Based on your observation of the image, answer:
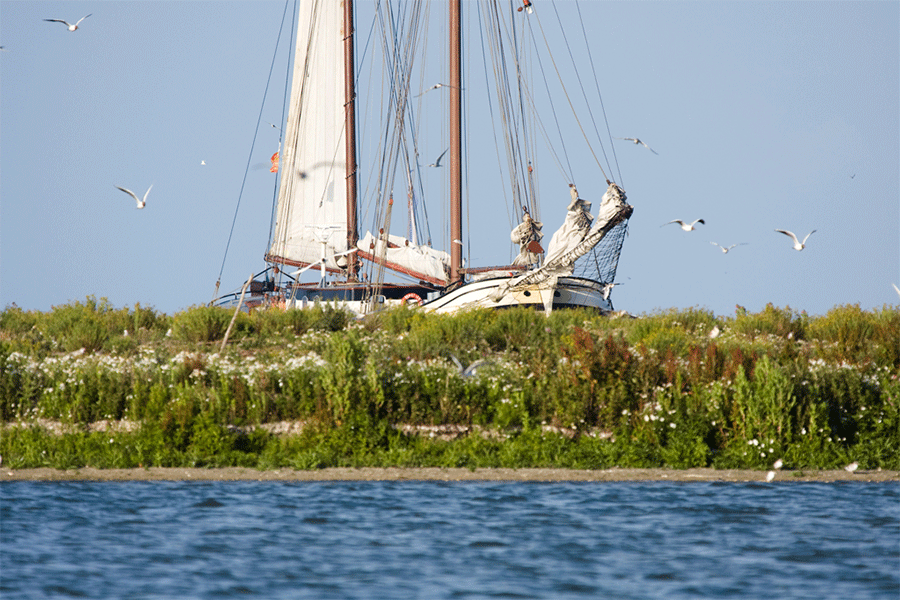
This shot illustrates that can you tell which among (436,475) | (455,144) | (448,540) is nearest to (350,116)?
(455,144)

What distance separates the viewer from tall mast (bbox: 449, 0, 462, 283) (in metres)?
37.8

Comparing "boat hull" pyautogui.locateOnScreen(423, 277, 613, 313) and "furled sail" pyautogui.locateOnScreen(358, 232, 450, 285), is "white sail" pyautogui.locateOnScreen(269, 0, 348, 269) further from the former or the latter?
"boat hull" pyautogui.locateOnScreen(423, 277, 613, 313)

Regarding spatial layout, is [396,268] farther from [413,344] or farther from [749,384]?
[749,384]

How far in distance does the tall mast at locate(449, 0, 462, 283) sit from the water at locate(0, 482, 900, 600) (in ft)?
76.2

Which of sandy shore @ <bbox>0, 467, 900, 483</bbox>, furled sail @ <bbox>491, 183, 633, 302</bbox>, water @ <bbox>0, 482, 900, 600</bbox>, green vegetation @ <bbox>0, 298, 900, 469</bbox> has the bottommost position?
water @ <bbox>0, 482, 900, 600</bbox>

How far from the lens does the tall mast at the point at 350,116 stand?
4641 centimetres

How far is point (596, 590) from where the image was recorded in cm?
1015

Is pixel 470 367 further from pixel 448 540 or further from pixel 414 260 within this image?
pixel 414 260

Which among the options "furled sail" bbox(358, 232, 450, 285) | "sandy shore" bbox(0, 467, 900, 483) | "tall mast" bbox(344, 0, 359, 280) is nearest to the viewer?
"sandy shore" bbox(0, 467, 900, 483)

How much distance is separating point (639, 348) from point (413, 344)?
525 cm

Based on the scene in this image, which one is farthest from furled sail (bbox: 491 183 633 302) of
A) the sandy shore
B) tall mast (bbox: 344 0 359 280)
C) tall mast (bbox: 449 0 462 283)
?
the sandy shore

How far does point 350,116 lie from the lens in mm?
46469

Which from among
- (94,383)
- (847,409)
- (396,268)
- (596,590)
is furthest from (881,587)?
(396,268)

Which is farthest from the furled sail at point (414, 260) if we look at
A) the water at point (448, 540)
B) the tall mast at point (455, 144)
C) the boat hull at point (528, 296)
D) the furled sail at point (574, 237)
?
the water at point (448, 540)
